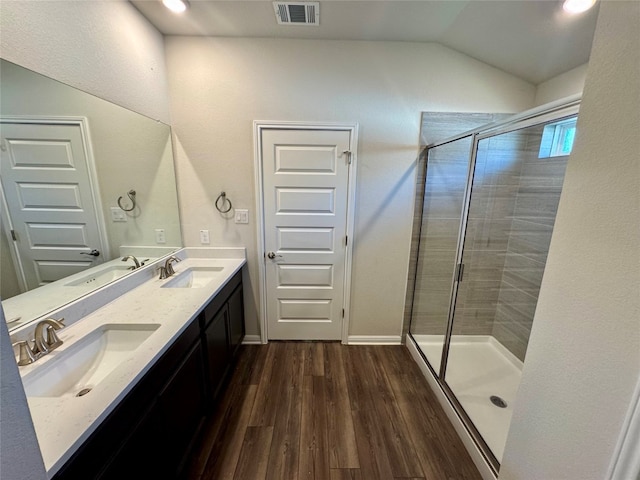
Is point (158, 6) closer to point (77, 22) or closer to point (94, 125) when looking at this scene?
point (77, 22)

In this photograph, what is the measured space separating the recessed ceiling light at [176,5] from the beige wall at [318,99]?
0.35 metres

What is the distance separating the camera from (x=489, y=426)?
1726 millimetres

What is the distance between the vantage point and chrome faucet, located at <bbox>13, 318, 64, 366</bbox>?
102 centimetres

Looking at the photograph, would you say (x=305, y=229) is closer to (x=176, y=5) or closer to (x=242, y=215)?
(x=242, y=215)

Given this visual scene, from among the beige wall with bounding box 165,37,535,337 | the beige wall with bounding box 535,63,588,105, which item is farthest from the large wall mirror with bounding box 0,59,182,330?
the beige wall with bounding box 535,63,588,105

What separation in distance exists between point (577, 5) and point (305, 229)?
2.21 metres

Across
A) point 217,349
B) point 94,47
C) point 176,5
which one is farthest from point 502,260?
point 94,47

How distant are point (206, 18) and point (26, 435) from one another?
7.94 ft

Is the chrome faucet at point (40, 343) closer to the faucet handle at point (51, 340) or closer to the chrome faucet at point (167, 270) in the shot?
the faucet handle at point (51, 340)

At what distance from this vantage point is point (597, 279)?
2.40ft

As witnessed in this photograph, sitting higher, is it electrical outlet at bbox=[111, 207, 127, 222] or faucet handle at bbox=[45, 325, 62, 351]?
electrical outlet at bbox=[111, 207, 127, 222]

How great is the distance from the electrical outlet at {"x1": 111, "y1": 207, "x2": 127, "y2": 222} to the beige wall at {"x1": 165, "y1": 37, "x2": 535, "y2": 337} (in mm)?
634

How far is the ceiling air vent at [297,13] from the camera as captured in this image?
169 cm

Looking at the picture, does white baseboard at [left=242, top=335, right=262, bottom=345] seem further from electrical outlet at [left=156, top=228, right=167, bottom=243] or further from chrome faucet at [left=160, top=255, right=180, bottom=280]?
electrical outlet at [left=156, top=228, right=167, bottom=243]
